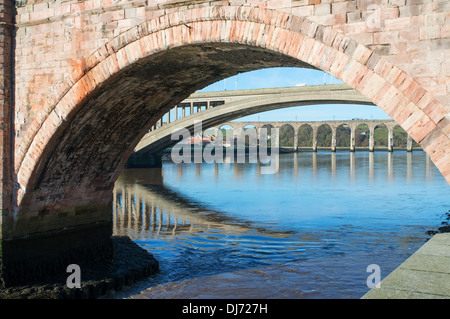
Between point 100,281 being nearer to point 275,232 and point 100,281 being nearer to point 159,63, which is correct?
point 159,63

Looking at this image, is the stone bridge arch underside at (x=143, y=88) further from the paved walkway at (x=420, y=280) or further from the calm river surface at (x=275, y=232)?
the calm river surface at (x=275, y=232)

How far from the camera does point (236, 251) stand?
9.86 metres

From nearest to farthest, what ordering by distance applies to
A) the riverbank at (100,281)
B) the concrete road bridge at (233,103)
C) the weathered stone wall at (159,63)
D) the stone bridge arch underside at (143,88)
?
the weathered stone wall at (159,63) < the stone bridge arch underside at (143,88) < the riverbank at (100,281) < the concrete road bridge at (233,103)

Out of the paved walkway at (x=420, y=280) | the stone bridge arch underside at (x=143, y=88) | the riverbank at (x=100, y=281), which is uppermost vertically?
the stone bridge arch underside at (x=143, y=88)

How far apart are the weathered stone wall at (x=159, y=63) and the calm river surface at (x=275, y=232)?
264 cm

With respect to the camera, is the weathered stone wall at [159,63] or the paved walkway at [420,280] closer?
the paved walkway at [420,280]

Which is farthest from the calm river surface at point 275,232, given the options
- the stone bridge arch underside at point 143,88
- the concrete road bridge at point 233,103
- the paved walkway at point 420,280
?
the concrete road bridge at point 233,103

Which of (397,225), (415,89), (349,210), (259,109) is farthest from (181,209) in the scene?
(259,109)

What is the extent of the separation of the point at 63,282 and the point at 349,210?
31.2 ft

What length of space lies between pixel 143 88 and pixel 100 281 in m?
3.46

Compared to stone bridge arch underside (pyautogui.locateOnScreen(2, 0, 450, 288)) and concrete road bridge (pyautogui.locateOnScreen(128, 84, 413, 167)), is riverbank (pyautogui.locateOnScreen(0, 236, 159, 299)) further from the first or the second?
concrete road bridge (pyautogui.locateOnScreen(128, 84, 413, 167))

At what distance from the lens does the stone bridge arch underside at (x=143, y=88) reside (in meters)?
5.27

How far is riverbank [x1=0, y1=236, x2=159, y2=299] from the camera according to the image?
751cm

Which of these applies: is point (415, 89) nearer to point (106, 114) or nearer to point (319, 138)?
point (106, 114)
